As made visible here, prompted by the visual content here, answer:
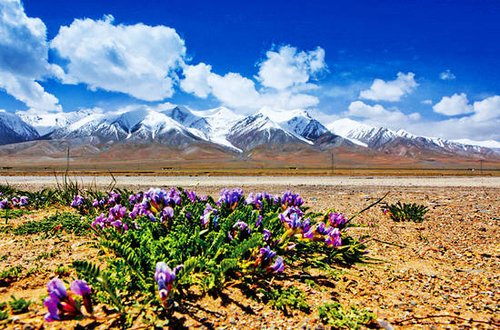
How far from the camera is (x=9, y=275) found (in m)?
2.75

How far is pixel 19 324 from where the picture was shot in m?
2.04

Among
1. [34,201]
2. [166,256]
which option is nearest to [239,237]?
[166,256]

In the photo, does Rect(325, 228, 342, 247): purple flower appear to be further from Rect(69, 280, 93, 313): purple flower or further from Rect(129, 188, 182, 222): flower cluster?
Rect(69, 280, 93, 313): purple flower

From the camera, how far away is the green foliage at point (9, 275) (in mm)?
2701

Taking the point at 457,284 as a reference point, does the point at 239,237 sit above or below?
above

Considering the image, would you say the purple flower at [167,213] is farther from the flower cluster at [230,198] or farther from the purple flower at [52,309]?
the purple flower at [52,309]

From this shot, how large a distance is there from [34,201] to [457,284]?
656 centimetres

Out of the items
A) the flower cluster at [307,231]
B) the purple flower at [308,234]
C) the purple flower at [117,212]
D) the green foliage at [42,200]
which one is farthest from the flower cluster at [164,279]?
the green foliage at [42,200]

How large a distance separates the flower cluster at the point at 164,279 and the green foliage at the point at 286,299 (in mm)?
730

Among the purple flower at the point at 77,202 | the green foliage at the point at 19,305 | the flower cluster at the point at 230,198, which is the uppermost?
the flower cluster at the point at 230,198

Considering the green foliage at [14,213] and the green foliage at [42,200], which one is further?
the green foliage at [42,200]

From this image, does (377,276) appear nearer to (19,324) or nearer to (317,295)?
(317,295)

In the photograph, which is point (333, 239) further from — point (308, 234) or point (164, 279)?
point (164, 279)

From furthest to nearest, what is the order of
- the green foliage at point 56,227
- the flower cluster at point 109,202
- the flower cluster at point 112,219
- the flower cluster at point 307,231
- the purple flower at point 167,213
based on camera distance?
the flower cluster at point 109,202
the green foliage at point 56,227
the flower cluster at point 112,219
the purple flower at point 167,213
the flower cluster at point 307,231
